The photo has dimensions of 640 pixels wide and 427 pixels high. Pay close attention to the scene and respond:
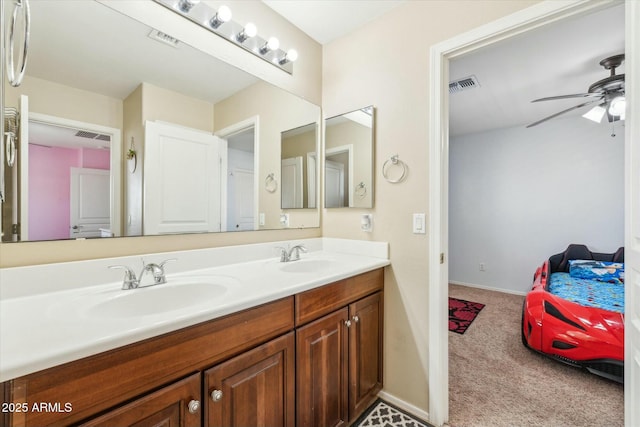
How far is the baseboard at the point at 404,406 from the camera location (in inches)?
61.4

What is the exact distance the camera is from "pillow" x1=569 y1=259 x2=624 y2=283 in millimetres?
2929

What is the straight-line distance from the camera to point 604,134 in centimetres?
345

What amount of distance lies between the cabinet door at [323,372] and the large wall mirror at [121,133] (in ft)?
2.44

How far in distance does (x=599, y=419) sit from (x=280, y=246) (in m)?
2.10

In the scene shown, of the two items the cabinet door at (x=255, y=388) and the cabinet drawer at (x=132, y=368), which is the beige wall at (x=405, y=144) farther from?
the cabinet drawer at (x=132, y=368)

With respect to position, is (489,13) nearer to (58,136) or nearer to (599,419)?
(58,136)

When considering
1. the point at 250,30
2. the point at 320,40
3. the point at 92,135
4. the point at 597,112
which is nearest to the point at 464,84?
the point at 597,112

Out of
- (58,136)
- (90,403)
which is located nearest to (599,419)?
(90,403)

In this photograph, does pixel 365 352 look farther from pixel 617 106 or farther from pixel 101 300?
pixel 617 106

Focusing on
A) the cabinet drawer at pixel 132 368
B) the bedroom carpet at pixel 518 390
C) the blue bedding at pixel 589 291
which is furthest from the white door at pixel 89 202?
the blue bedding at pixel 589 291

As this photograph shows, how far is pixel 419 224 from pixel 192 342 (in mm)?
1259

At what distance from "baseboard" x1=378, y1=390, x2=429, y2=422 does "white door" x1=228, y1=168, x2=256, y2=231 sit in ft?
4.30

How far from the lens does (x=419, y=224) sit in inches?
62.6

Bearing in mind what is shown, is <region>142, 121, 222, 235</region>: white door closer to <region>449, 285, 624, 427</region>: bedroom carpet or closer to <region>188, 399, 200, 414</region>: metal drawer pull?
<region>188, 399, 200, 414</region>: metal drawer pull
